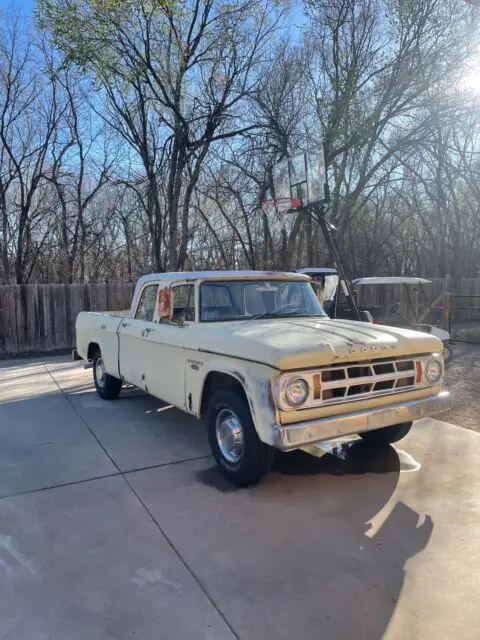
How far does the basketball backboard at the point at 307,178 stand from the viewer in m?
10.0

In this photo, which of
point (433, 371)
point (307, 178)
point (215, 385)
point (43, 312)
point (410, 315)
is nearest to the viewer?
point (433, 371)

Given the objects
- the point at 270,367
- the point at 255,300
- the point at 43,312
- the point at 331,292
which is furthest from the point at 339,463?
the point at 43,312

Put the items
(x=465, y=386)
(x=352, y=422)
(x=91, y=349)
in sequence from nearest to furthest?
1. (x=352, y=422)
2. (x=91, y=349)
3. (x=465, y=386)

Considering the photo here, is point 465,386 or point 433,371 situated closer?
point 433,371

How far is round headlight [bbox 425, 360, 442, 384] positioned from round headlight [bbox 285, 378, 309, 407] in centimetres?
143

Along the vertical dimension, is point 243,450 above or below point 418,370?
below

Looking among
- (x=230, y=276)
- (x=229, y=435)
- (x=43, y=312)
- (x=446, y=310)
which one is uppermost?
(x=230, y=276)

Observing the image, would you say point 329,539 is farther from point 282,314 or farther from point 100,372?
point 100,372

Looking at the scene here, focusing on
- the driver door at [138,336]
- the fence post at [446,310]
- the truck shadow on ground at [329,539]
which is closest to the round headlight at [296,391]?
the truck shadow on ground at [329,539]

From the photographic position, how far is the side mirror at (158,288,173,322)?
5.38m

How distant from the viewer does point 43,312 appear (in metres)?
13.2

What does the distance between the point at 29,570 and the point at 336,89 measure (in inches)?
625

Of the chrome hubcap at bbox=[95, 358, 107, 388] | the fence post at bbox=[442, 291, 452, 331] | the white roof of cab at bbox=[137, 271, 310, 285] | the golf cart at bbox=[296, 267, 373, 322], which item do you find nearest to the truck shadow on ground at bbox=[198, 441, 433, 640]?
the white roof of cab at bbox=[137, 271, 310, 285]

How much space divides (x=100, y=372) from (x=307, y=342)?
4644 mm
